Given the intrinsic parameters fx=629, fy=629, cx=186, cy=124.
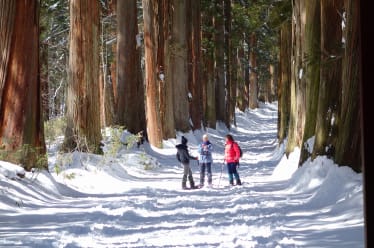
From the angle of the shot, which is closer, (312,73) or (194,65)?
(312,73)

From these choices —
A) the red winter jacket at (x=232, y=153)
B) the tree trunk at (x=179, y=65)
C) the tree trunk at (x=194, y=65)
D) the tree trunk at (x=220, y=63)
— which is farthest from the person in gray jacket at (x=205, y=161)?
the tree trunk at (x=220, y=63)

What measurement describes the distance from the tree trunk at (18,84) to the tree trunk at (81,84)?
11.6 feet

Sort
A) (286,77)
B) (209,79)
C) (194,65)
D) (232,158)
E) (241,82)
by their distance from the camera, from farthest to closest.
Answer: (241,82) < (209,79) < (194,65) < (286,77) < (232,158)

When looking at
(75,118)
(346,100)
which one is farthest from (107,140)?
(346,100)

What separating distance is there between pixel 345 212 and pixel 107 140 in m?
10.7

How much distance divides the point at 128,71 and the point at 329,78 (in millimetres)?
9815

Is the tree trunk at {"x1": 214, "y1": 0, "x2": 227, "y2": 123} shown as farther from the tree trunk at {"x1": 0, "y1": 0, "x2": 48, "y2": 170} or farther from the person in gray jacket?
the tree trunk at {"x1": 0, "y1": 0, "x2": 48, "y2": 170}

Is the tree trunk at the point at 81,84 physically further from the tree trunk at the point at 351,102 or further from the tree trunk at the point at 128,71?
the tree trunk at the point at 351,102

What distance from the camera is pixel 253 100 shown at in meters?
69.6

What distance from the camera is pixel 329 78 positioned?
13.5 m

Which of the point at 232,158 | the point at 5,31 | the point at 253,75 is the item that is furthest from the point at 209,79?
the point at 5,31

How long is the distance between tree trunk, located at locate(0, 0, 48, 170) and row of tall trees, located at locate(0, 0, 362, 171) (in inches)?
0.8

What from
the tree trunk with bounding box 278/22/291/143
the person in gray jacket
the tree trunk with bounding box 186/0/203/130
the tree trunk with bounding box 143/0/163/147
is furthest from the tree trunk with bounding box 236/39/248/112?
the person in gray jacket

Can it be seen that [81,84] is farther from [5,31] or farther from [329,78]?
[329,78]
